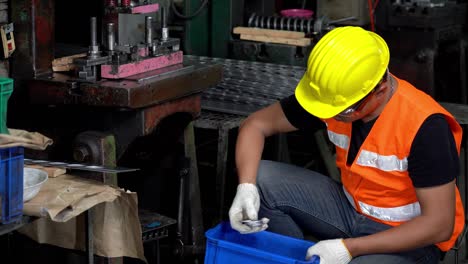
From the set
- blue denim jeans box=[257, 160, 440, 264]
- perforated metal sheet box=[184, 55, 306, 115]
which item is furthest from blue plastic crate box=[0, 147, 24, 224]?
perforated metal sheet box=[184, 55, 306, 115]

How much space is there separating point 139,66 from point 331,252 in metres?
0.86

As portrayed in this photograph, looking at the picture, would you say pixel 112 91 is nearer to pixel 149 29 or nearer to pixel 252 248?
pixel 149 29

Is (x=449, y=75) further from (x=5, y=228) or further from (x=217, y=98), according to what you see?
(x=5, y=228)

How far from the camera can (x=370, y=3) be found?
4.38m

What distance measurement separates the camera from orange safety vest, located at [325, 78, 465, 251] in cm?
230

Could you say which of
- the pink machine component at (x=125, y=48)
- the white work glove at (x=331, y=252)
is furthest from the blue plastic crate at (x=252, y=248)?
the pink machine component at (x=125, y=48)

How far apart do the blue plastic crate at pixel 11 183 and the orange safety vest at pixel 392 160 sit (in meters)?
0.95

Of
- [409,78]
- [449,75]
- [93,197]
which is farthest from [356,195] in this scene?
[449,75]

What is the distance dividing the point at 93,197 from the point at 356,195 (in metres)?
0.77

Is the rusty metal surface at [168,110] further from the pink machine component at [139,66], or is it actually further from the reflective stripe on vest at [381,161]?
the reflective stripe on vest at [381,161]

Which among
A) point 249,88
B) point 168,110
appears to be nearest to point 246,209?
point 168,110

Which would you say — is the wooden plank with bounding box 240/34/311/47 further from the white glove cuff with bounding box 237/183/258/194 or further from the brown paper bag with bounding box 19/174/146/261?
the brown paper bag with bounding box 19/174/146/261

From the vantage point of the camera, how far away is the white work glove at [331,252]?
2227 millimetres

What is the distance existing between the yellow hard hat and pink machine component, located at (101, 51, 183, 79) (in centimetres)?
58
